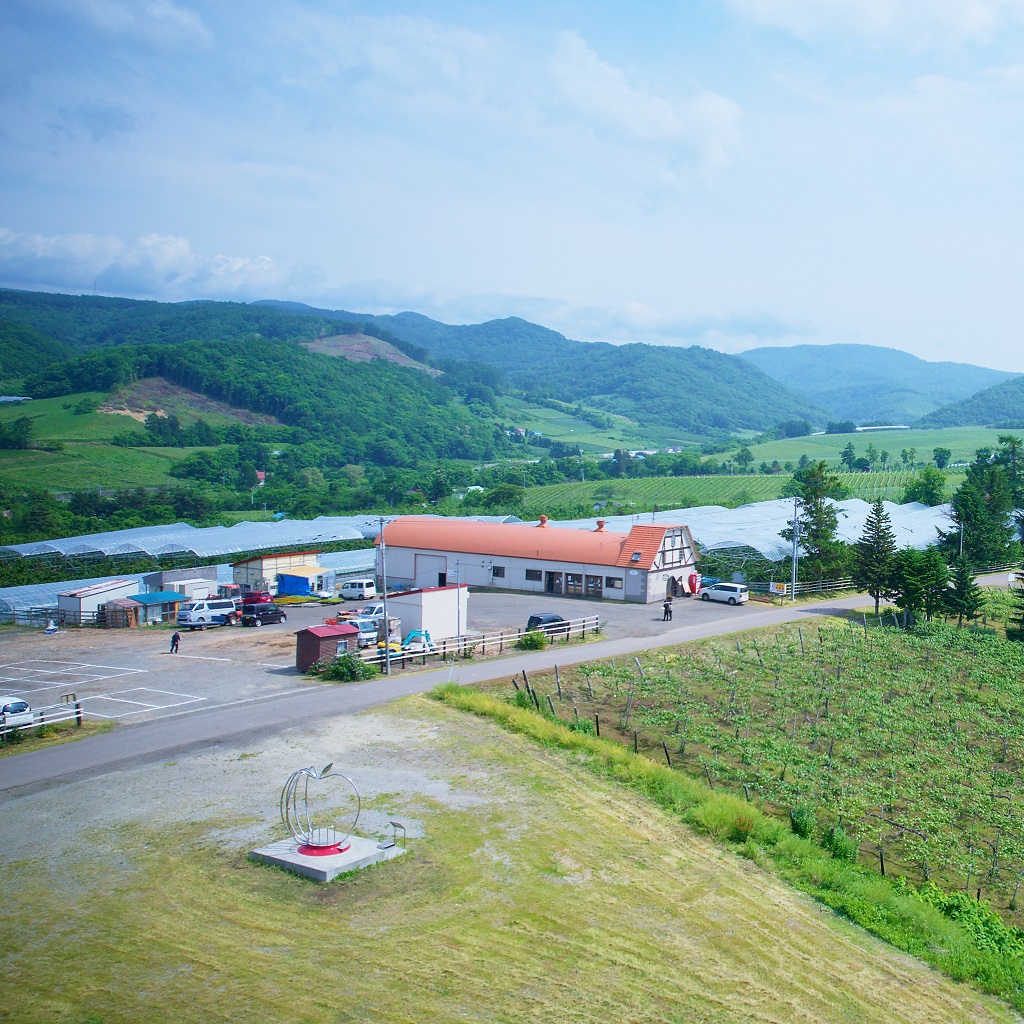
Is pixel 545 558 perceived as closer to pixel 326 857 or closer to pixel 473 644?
pixel 473 644

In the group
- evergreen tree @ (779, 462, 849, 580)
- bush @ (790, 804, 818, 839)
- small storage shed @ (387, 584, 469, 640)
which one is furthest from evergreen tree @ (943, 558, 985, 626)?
bush @ (790, 804, 818, 839)

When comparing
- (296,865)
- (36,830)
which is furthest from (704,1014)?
(36,830)

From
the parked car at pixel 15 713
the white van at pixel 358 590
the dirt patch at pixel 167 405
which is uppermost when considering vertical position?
the dirt patch at pixel 167 405

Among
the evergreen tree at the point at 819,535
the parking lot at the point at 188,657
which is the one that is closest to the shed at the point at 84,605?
the parking lot at the point at 188,657

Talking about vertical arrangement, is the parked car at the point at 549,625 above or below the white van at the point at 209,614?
above

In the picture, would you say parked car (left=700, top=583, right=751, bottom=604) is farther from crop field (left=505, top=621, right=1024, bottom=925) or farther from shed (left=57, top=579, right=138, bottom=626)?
shed (left=57, top=579, right=138, bottom=626)

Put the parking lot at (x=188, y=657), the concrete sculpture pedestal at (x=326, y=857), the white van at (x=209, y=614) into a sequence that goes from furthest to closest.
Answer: the white van at (x=209, y=614) < the parking lot at (x=188, y=657) < the concrete sculpture pedestal at (x=326, y=857)

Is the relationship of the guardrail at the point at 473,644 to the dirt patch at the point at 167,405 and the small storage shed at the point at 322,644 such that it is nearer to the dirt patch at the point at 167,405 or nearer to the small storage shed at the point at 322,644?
the small storage shed at the point at 322,644

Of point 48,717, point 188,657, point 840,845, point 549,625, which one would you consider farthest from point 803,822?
point 188,657
